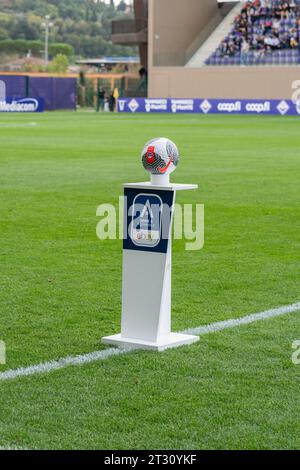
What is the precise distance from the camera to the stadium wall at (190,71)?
55375 mm

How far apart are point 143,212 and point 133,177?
10950 millimetres

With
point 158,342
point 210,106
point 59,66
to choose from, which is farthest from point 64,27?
point 158,342

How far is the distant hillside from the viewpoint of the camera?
159625mm

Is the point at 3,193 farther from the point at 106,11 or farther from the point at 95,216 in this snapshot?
the point at 106,11

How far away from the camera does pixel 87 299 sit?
286 inches

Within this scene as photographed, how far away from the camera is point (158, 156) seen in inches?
216

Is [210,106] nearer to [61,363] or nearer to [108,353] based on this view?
[108,353]

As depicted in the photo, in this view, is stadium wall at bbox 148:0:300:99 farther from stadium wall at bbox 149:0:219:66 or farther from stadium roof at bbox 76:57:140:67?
stadium roof at bbox 76:57:140:67

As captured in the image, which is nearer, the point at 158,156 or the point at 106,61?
the point at 158,156

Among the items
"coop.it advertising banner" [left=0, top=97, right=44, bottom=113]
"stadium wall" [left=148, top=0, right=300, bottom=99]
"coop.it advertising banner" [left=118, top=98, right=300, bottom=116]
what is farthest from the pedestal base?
"stadium wall" [left=148, top=0, right=300, bottom=99]

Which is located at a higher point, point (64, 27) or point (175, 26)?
point (64, 27)

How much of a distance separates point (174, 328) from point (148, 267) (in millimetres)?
710

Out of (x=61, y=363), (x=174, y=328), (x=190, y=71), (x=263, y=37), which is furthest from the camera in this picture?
(x=263, y=37)

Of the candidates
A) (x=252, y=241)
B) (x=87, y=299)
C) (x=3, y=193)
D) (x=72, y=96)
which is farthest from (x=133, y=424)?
(x=72, y=96)
